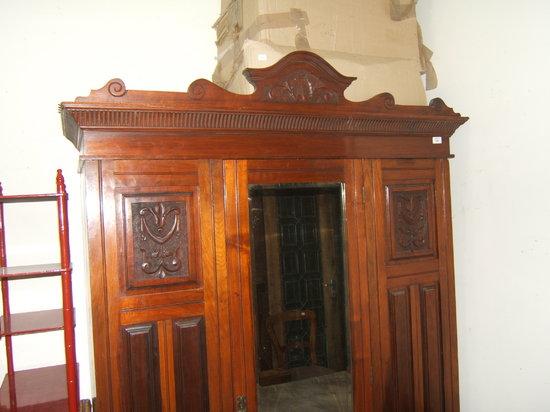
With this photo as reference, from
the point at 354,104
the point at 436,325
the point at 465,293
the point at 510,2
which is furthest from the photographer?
the point at 465,293

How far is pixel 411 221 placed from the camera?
1.72 metres

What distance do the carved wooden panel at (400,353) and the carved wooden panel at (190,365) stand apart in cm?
74

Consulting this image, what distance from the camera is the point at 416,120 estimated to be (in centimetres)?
165

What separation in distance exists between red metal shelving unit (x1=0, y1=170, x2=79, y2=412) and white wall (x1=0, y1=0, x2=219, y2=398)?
8 cm

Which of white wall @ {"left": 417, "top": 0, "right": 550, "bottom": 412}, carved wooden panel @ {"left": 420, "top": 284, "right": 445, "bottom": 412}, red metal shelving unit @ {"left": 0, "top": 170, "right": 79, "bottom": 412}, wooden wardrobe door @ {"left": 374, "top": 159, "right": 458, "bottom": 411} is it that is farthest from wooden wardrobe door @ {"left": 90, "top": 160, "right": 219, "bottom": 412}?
white wall @ {"left": 417, "top": 0, "right": 550, "bottom": 412}

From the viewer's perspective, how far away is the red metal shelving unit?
144cm

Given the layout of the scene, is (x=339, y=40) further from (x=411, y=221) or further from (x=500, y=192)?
(x=500, y=192)

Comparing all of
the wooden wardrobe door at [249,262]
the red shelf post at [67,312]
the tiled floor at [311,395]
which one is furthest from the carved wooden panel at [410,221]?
the red shelf post at [67,312]

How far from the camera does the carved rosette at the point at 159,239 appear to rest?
1357mm

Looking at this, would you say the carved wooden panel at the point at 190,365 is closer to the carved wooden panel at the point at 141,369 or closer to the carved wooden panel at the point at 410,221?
the carved wooden panel at the point at 141,369

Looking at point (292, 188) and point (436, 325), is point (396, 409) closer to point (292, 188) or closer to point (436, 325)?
point (436, 325)

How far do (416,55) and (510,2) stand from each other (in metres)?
0.54

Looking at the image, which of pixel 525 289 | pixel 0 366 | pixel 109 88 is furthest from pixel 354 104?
pixel 0 366

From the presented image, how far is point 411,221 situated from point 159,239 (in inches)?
39.6
